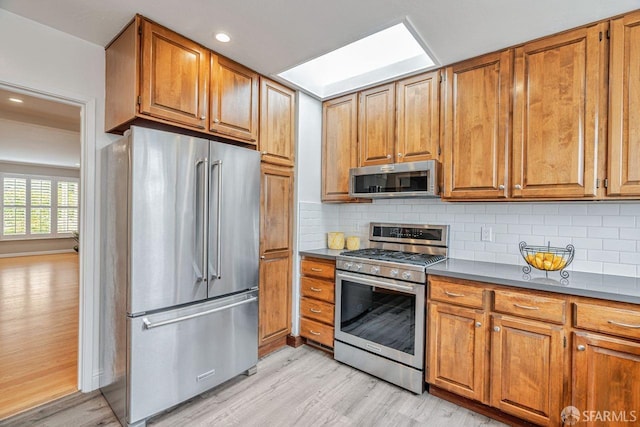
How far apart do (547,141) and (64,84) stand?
3379 mm

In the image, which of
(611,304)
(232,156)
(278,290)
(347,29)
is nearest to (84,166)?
(232,156)

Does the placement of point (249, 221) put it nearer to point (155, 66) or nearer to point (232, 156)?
point (232, 156)

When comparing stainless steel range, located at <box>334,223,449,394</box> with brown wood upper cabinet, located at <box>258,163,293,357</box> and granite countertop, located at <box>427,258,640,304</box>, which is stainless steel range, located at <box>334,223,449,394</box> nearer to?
granite countertop, located at <box>427,258,640,304</box>

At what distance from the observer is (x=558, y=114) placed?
1997 millimetres

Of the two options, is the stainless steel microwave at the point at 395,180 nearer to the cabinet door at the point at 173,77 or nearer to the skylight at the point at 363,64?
the skylight at the point at 363,64

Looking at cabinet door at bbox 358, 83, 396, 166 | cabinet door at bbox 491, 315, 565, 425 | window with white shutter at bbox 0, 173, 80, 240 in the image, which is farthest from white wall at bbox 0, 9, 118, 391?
window with white shutter at bbox 0, 173, 80, 240

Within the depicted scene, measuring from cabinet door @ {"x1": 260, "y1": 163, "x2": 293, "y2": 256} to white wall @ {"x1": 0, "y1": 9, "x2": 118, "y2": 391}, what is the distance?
1250 mm

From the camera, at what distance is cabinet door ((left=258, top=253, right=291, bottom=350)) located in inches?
109

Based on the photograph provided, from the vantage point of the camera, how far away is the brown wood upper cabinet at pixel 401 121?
253 centimetres

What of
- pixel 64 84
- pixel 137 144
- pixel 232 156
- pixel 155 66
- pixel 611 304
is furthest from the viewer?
pixel 232 156

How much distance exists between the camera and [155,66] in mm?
1993

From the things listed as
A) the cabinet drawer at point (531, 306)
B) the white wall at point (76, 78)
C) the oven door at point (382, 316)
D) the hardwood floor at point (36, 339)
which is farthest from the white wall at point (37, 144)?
the cabinet drawer at point (531, 306)

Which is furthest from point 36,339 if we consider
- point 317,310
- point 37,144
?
point 37,144

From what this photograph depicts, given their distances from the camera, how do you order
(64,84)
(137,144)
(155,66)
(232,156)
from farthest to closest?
(232,156)
(64,84)
(155,66)
(137,144)
